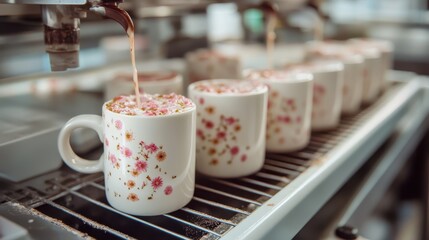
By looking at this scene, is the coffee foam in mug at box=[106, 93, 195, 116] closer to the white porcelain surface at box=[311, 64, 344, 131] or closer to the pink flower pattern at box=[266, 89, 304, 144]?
the pink flower pattern at box=[266, 89, 304, 144]

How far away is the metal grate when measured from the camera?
502 mm

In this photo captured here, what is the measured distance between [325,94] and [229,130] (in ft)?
0.96

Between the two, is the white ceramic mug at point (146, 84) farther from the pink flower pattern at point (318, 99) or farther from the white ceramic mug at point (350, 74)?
the white ceramic mug at point (350, 74)

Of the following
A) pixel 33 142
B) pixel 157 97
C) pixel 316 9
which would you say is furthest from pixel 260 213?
pixel 316 9

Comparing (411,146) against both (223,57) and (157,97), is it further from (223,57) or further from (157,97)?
(157,97)

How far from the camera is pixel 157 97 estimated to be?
600 mm

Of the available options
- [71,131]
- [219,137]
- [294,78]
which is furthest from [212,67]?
[71,131]

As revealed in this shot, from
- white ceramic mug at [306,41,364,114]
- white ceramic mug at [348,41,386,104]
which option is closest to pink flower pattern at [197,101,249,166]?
white ceramic mug at [306,41,364,114]

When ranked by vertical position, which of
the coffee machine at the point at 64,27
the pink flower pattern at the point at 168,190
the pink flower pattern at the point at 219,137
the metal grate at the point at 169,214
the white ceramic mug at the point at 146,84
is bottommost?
the metal grate at the point at 169,214

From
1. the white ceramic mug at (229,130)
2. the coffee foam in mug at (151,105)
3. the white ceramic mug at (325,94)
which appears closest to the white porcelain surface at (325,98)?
the white ceramic mug at (325,94)

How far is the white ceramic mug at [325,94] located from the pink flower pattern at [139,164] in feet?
1.34

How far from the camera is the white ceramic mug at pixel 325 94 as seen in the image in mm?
847

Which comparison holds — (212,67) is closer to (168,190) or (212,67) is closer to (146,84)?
(146,84)

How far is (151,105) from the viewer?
55cm
